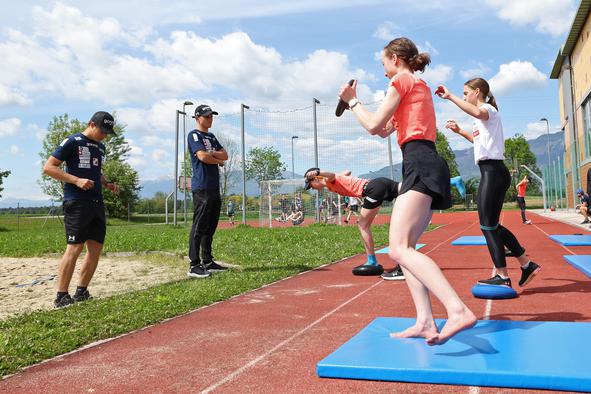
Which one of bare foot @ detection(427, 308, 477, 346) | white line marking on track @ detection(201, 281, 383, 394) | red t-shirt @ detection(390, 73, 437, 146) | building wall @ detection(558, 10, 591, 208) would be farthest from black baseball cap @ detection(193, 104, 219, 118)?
building wall @ detection(558, 10, 591, 208)

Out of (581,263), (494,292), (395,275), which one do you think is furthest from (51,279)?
(581,263)

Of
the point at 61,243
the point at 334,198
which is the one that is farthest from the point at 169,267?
the point at 334,198

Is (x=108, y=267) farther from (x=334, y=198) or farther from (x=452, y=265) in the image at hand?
(x=334, y=198)

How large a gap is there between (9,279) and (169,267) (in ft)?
7.58

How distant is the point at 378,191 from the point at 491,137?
1598 mm

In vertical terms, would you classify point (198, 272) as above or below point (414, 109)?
below

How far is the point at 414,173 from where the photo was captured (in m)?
2.89

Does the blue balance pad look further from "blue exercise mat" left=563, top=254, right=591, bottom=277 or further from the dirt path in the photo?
the dirt path

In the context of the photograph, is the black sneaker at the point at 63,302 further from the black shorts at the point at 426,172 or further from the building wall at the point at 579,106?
the building wall at the point at 579,106

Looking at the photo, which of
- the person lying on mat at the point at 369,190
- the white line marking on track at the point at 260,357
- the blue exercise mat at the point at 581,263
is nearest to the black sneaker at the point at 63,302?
the white line marking on track at the point at 260,357

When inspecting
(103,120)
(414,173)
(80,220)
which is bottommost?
(80,220)

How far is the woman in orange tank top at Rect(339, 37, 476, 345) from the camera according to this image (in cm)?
278

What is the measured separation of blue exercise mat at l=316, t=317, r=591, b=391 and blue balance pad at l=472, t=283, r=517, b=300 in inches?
44.2

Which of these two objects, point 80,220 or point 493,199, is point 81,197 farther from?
point 493,199
